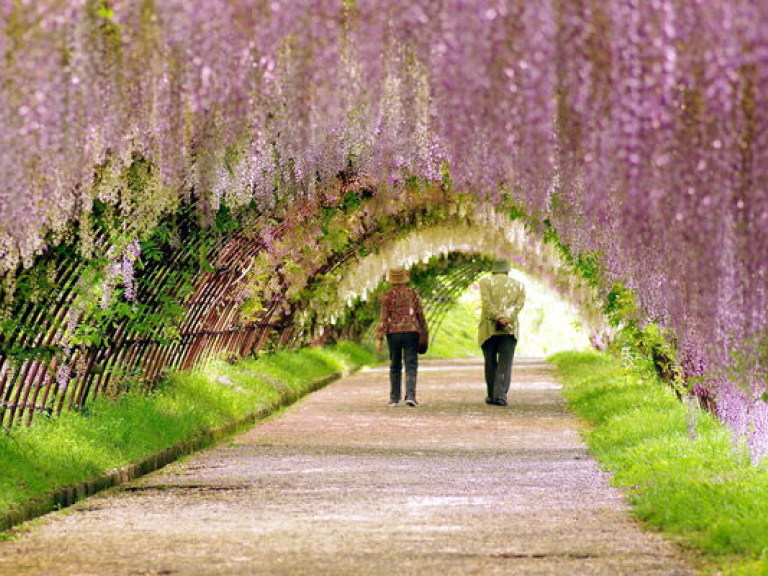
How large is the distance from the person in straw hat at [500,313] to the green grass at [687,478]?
2.35 meters

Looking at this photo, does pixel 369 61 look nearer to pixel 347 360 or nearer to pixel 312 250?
pixel 312 250

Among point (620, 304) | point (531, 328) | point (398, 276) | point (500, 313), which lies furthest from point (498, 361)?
point (531, 328)

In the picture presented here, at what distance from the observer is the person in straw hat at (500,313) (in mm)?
20453

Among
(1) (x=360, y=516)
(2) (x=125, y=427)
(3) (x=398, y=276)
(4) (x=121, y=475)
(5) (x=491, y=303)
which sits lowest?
(1) (x=360, y=516)

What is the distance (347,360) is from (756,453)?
86.8ft

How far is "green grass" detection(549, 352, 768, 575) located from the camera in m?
8.30

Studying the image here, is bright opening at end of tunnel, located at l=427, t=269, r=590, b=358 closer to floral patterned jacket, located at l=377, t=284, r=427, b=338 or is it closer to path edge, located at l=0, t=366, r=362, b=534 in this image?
floral patterned jacket, located at l=377, t=284, r=427, b=338

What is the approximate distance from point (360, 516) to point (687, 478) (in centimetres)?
217

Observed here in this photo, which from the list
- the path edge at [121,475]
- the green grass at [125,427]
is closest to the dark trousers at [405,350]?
the green grass at [125,427]

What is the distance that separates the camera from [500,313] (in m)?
20.5

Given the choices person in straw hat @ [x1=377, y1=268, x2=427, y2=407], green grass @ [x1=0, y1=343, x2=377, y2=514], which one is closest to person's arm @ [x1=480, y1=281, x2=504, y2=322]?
person in straw hat @ [x1=377, y1=268, x2=427, y2=407]

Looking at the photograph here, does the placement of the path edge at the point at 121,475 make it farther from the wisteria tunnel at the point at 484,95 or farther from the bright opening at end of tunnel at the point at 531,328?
the bright opening at end of tunnel at the point at 531,328

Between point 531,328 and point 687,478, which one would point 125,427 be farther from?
point 531,328

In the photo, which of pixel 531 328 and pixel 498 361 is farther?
pixel 531 328
